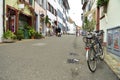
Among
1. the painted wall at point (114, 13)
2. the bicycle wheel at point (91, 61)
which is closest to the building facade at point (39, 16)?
the painted wall at point (114, 13)

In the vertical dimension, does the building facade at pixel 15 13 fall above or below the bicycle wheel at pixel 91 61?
above

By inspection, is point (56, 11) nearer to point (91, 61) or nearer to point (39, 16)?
point (39, 16)

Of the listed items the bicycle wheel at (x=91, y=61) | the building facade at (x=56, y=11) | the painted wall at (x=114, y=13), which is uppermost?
the building facade at (x=56, y=11)

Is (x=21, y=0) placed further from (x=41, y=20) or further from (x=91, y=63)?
(x=91, y=63)

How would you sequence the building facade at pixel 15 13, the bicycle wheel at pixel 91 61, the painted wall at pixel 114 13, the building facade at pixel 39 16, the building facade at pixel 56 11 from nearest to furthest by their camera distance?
the bicycle wheel at pixel 91 61 → the painted wall at pixel 114 13 → the building facade at pixel 15 13 → the building facade at pixel 39 16 → the building facade at pixel 56 11

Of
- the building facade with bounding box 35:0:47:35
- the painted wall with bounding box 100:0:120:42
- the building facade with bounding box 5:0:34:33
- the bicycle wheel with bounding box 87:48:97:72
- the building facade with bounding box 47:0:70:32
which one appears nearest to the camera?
the bicycle wheel with bounding box 87:48:97:72

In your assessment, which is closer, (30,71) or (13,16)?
(30,71)

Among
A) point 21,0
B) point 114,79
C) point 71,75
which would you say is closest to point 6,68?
point 71,75

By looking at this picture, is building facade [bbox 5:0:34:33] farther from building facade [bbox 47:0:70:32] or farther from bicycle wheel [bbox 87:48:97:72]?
building facade [bbox 47:0:70:32]

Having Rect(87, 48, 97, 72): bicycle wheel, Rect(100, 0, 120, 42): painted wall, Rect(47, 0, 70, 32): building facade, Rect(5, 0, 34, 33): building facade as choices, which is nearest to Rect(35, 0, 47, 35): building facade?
Rect(5, 0, 34, 33): building facade

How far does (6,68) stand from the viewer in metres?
7.46

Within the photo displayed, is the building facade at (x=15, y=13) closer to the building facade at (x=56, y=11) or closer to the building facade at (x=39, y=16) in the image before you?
the building facade at (x=39, y=16)

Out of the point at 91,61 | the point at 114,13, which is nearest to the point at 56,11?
the point at 114,13

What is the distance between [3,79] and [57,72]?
5.33 ft
